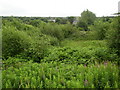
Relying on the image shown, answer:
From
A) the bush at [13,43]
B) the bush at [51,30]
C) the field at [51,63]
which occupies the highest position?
the bush at [51,30]

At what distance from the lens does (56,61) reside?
766cm

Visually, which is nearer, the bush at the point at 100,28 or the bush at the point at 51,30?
the bush at the point at 51,30

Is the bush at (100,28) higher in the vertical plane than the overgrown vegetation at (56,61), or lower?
higher

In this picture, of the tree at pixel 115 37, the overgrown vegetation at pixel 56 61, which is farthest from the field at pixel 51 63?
the tree at pixel 115 37

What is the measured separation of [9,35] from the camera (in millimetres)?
10391

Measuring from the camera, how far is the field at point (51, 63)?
3100mm

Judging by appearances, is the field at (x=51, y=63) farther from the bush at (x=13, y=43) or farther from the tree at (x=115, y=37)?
the tree at (x=115, y=37)

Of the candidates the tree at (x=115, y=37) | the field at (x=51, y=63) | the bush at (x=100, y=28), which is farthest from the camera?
the bush at (x=100, y=28)

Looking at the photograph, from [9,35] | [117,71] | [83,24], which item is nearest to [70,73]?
[117,71]

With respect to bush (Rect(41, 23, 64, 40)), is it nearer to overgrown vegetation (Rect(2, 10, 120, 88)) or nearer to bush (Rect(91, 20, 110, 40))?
overgrown vegetation (Rect(2, 10, 120, 88))

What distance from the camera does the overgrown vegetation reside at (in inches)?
123

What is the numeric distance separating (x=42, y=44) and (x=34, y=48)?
0.73m

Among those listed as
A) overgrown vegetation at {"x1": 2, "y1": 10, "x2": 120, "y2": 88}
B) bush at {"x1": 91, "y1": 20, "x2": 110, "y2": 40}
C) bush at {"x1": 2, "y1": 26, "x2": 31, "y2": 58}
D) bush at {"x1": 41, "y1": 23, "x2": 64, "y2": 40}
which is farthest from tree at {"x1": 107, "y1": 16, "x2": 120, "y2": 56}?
bush at {"x1": 41, "y1": 23, "x2": 64, "y2": 40}

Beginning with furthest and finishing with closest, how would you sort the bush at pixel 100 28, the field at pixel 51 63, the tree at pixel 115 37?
the bush at pixel 100 28 < the tree at pixel 115 37 < the field at pixel 51 63
